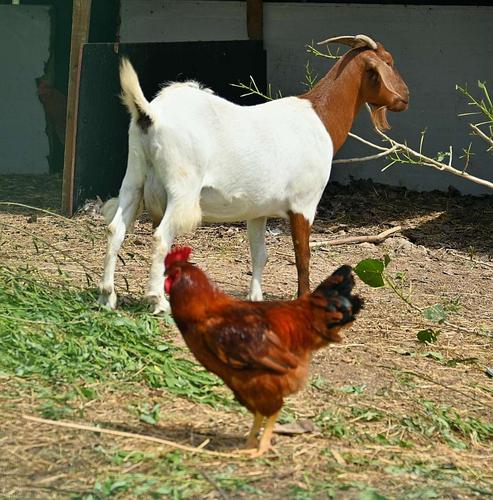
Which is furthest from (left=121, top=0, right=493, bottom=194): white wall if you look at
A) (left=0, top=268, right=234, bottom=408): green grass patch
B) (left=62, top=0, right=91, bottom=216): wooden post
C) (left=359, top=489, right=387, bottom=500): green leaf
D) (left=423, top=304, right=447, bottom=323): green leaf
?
(left=359, top=489, right=387, bottom=500): green leaf

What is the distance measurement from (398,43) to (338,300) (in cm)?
758

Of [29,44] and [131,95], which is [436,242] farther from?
[29,44]

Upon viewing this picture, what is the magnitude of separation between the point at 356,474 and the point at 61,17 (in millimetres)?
9177

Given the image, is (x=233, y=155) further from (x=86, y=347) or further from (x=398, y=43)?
(x=398, y=43)

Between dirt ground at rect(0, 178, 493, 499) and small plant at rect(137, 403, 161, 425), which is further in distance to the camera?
small plant at rect(137, 403, 161, 425)

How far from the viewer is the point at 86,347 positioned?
18.6 feet

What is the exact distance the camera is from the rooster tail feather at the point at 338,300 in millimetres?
4734

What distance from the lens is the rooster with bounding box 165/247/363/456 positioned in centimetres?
448

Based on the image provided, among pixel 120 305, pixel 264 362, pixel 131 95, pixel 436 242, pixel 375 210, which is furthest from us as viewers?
pixel 375 210

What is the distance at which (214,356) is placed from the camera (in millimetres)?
4504

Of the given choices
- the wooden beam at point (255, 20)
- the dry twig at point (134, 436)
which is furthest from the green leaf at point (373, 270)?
the wooden beam at point (255, 20)

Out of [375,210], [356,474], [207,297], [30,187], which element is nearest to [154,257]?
[207,297]

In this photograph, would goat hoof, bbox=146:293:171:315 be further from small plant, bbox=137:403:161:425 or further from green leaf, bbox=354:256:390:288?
small plant, bbox=137:403:161:425

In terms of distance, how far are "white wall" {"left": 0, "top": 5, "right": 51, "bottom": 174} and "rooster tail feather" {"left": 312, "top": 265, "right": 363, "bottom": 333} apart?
8.39 m
